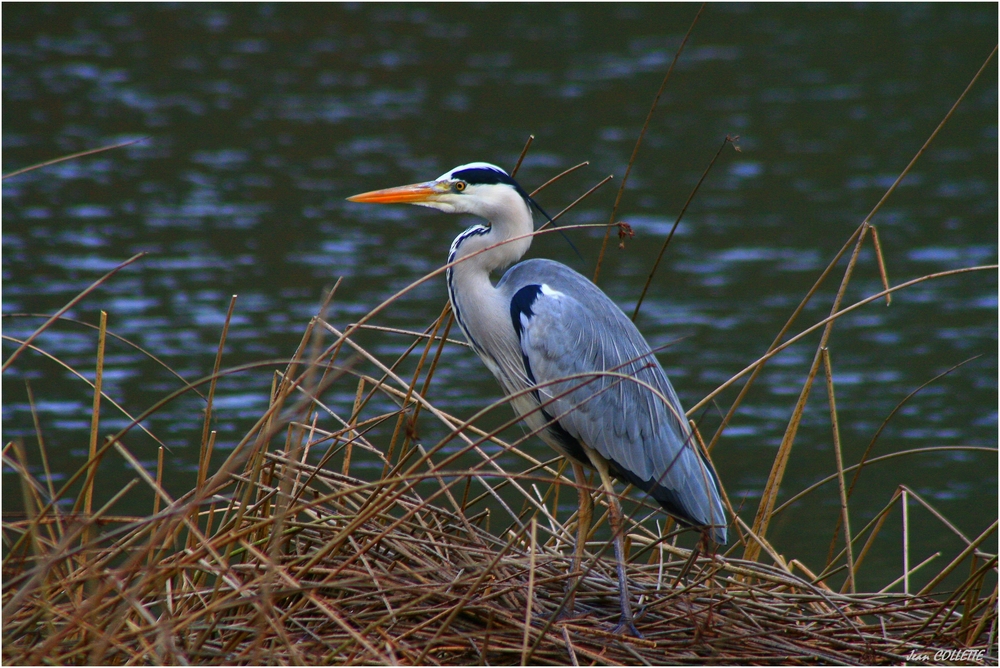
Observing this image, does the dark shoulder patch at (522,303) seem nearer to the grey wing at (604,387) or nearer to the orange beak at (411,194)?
the grey wing at (604,387)

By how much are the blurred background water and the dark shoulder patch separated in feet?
6.13

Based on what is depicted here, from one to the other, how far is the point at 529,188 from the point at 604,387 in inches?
250

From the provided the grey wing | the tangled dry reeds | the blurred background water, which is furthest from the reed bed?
the blurred background water

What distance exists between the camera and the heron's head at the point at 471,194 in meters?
3.96

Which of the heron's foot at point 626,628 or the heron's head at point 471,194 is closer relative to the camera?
the heron's foot at point 626,628

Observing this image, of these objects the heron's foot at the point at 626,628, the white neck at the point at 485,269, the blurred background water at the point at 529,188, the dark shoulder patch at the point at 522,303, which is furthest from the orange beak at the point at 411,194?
the heron's foot at the point at 626,628

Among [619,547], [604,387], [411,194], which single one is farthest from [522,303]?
[619,547]

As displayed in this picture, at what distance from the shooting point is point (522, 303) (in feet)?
13.1

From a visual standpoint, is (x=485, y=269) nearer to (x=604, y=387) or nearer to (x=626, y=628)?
(x=604, y=387)

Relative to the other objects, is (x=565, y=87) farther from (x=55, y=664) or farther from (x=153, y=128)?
(x=55, y=664)

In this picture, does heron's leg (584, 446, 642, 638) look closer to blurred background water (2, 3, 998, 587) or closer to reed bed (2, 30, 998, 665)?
reed bed (2, 30, 998, 665)

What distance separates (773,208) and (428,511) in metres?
7.62

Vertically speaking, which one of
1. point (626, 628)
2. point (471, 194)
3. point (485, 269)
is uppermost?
point (471, 194)

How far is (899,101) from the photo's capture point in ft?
42.5
